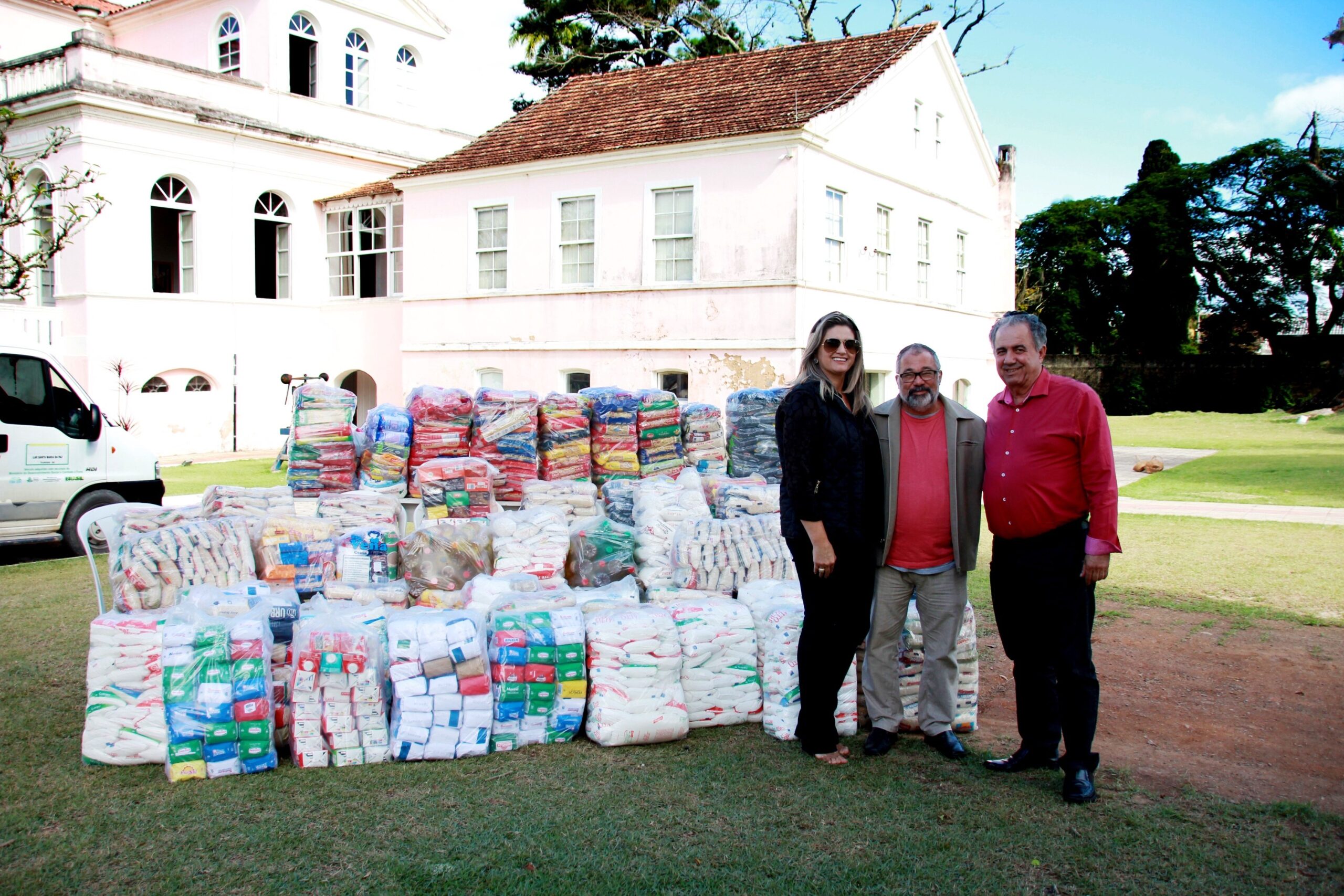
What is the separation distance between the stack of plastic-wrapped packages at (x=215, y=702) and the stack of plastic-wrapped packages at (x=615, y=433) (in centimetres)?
485

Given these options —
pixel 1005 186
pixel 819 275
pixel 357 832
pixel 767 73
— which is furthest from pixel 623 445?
pixel 1005 186

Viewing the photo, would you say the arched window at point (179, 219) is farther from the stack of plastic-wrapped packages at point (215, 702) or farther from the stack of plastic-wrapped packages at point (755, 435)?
the stack of plastic-wrapped packages at point (215, 702)

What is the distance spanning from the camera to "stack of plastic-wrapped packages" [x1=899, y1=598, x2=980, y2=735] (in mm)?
5207

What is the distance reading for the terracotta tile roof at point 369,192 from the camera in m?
23.3

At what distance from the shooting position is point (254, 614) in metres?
4.93

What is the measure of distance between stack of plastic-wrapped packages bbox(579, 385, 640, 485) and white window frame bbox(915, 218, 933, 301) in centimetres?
1369

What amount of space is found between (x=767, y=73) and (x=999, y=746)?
17523 mm

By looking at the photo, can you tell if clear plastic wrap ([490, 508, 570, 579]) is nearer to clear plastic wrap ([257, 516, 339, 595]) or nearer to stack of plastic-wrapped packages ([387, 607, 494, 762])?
clear plastic wrap ([257, 516, 339, 595])

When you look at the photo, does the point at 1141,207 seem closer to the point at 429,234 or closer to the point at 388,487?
the point at 429,234

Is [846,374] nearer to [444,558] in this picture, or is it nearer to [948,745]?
[948,745]

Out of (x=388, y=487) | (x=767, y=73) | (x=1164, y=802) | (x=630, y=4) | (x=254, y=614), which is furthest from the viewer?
(x=630, y=4)

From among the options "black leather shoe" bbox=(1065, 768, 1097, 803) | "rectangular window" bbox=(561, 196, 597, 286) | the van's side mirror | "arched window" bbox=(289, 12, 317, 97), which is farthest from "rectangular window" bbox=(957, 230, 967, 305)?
"black leather shoe" bbox=(1065, 768, 1097, 803)

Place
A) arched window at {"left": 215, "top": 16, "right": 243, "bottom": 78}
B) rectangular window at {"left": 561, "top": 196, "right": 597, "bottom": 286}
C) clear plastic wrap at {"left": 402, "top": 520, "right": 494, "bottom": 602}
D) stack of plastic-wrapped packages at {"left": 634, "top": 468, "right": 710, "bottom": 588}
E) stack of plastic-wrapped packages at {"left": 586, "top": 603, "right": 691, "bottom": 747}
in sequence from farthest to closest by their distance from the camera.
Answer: arched window at {"left": 215, "top": 16, "right": 243, "bottom": 78}
rectangular window at {"left": 561, "top": 196, "right": 597, "bottom": 286}
stack of plastic-wrapped packages at {"left": 634, "top": 468, "right": 710, "bottom": 588}
clear plastic wrap at {"left": 402, "top": 520, "right": 494, "bottom": 602}
stack of plastic-wrapped packages at {"left": 586, "top": 603, "right": 691, "bottom": 747}

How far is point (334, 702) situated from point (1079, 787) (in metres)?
3.41
